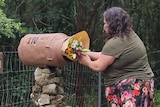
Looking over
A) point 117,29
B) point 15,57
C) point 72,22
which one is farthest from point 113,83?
point 72,22

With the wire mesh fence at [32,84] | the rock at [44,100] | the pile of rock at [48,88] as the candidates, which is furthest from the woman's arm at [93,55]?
the wire mesh fence at [32,84]

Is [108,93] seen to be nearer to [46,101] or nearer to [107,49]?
[107,49]

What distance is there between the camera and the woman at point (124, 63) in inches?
135

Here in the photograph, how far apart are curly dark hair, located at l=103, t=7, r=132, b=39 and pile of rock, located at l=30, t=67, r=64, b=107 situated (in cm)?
101

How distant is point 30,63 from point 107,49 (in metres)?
1.05

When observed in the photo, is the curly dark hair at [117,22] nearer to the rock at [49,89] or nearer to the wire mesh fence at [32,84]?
the rock at [49,89]

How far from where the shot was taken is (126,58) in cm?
343

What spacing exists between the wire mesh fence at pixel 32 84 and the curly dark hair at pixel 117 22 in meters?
1.75

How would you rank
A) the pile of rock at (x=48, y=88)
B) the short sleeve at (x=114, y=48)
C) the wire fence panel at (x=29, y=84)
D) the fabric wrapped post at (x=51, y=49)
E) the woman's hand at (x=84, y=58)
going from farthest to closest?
the wire fence panel at (x=29, y=84)
the pile of rock at (x=48, y=88)
the fabric wrapped post at (x=51, y=49)
the woman's hand at (x=84, y=58)
the short sleeve at (x=114, y=48)

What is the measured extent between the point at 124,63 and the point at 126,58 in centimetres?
5

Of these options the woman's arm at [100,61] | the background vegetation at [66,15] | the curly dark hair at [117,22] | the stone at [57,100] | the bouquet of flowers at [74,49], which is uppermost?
the background vegetation at [66,15]

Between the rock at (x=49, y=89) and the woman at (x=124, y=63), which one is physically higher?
the woman at (x=124, y=63)

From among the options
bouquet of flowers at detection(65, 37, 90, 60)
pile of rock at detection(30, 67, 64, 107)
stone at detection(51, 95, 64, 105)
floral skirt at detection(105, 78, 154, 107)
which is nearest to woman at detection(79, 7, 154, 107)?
floral skirt at detection(105, 78, 154, 107)

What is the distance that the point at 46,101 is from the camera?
4.19m
